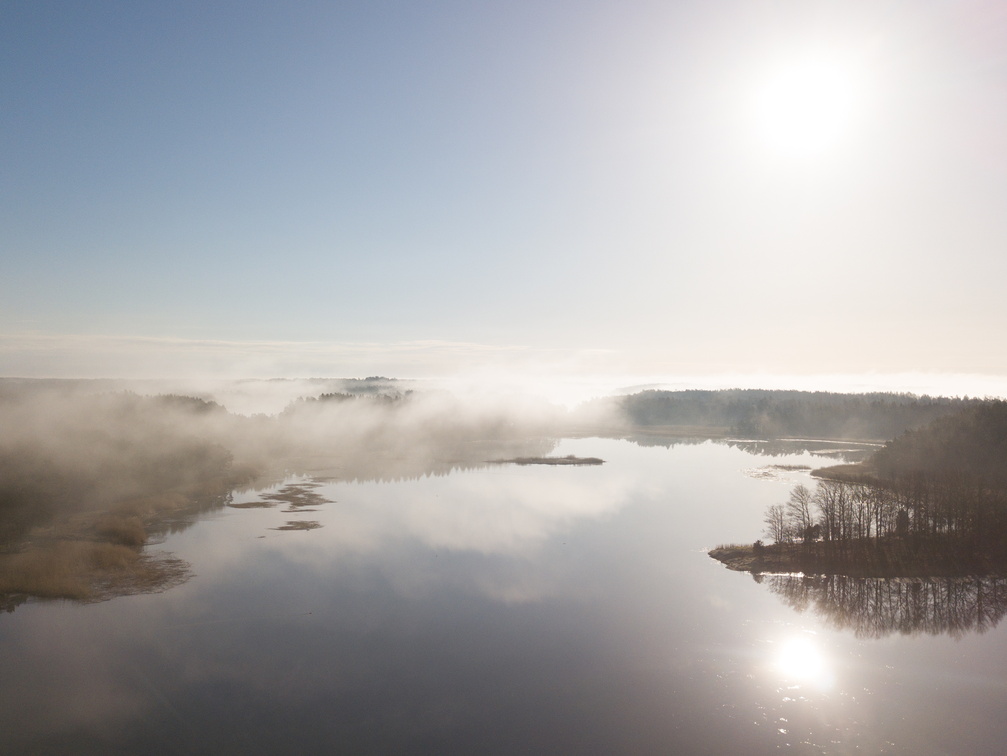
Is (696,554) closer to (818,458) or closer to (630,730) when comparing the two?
(630,730)

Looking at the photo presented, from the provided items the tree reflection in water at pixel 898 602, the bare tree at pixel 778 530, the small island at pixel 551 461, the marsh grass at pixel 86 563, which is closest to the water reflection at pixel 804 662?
the tree reflection in water at pixel 898 602

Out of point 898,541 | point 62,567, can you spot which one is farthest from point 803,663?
point 62,567

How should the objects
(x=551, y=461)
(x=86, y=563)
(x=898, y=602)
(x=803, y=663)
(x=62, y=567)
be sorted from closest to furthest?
1. (x=803, y=663)
2. (x=898, y=602)
3. (x=62, y=567)
4. (x=86, y=563)
5. (x=551, y=461)

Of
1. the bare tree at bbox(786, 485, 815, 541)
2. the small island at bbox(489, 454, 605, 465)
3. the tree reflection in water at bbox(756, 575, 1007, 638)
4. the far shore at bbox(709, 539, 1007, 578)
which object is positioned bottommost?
the small island at bbox(489, 454, 605, 465)

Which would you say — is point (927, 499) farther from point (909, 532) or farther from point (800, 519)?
point (800, 519)

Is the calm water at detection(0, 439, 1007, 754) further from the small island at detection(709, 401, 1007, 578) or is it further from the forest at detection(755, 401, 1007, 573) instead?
the forest at detection(755, 401, 1007, 573)

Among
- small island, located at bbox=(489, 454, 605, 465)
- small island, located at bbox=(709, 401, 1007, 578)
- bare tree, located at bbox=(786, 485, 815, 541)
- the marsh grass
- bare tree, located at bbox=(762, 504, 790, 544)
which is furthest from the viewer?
small island, located at bbox=(489, 454, 605, 465)

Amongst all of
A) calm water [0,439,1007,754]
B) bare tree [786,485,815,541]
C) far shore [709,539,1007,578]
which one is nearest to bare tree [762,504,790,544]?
bare tree [786,485,815,541]
